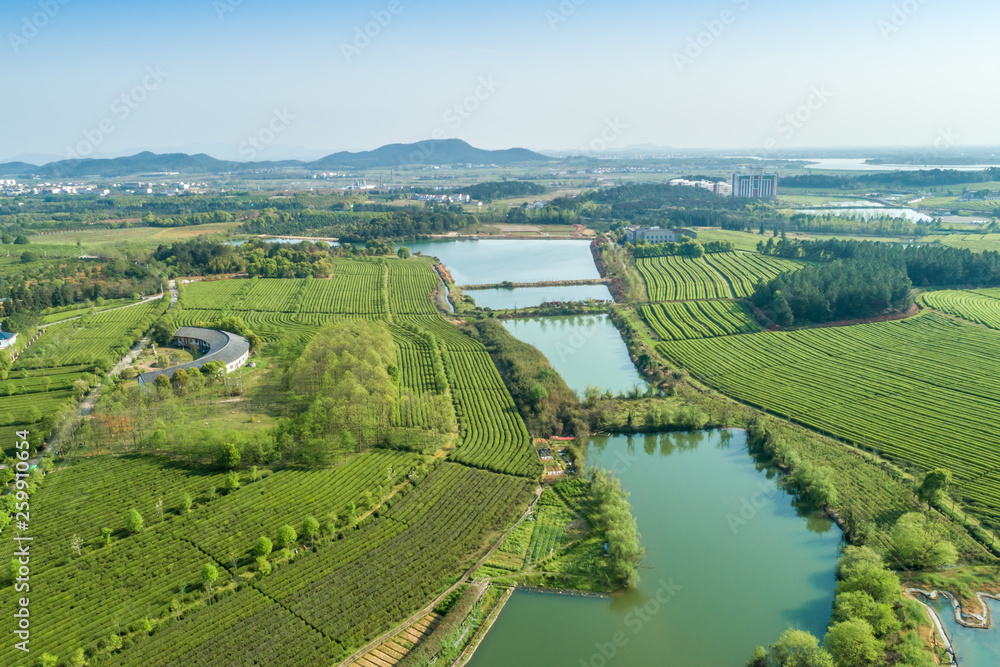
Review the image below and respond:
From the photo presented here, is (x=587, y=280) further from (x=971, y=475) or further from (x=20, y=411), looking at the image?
(x=20, y=411)

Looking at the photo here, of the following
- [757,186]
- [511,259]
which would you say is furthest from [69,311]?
[757,186]

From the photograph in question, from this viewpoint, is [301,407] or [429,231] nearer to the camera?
[301,407]

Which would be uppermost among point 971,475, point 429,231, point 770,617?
point 429,231

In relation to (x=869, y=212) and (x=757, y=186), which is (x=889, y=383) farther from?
(x=757, y=186)

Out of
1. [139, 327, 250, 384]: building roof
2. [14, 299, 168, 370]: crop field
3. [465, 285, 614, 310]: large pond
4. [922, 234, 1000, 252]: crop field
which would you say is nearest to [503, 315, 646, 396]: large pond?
[465, 285, 614, 310]: large pond

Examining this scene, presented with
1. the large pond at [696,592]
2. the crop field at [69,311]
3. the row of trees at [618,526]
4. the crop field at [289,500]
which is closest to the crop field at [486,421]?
the crop field at [289,500]

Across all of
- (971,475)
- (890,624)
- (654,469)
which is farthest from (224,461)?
(971,475)

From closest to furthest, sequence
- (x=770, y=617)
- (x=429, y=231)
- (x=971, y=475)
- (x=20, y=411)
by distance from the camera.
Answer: (x=770, y=617) < (x=971, y=475) < (x=20, y=411) < (x=429, y=231)
